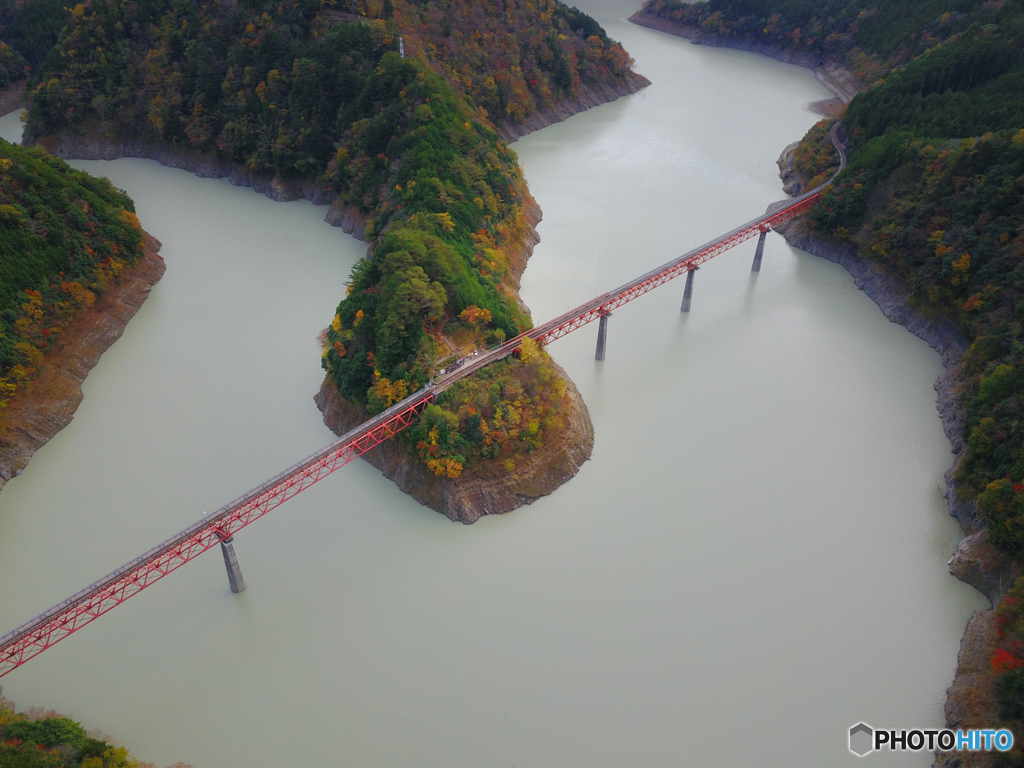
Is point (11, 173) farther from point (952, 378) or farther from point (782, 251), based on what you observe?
point (952, 378)

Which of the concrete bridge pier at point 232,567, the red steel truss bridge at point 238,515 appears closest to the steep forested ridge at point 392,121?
the red steel truss bridge at point 238,515

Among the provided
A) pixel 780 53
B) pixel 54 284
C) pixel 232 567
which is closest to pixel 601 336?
pixel 232 567

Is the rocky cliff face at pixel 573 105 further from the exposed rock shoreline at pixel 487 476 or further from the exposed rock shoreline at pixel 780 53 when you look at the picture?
the exposed rock shoreline at pixel 487 476

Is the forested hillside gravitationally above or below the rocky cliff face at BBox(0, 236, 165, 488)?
A: above

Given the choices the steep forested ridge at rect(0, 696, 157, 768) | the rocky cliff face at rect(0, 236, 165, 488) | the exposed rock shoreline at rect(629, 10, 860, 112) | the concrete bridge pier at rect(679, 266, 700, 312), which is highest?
the exposed rock shoreline at rect(629, 10, 860, 112)

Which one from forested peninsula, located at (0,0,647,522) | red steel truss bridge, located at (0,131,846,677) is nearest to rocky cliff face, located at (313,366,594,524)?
forested peninsula, located at (0,0,647,522)

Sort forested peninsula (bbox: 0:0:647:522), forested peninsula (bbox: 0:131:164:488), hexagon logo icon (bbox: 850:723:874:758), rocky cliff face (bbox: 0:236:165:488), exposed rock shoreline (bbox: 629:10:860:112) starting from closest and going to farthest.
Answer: hexagon logo icon (bbox: 850:723:874:758) → forested peninsula (bbox: 0:0:647:522) → rocky cliff face (bbox: 0:236:165:488) → forested peninsula (bbox: 0:131:164:488) → exposed rock shoreline (bbox: 629:10:860:112)

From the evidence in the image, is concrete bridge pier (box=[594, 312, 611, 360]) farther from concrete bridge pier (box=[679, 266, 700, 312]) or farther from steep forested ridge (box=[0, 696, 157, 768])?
steep forested ridge (box=[0, 696, 157, 768])

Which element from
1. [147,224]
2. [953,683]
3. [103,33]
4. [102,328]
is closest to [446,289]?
[102,328]
